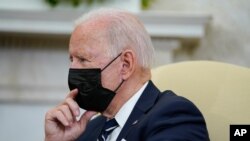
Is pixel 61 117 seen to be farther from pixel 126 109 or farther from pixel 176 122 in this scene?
pixel 176 122

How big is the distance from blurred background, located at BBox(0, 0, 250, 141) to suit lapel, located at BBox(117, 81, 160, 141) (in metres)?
1.05

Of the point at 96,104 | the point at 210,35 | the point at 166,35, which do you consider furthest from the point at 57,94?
the point at 96,104

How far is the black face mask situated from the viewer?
161 centimetres

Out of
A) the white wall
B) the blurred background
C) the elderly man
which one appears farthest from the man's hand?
the white wall

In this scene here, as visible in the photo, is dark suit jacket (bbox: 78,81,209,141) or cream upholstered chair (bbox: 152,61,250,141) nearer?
dark suit jacket (bbox: 78,81,209,141)

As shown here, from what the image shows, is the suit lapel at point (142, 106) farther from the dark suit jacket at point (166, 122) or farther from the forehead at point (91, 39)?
the forehead at point (91, 39)

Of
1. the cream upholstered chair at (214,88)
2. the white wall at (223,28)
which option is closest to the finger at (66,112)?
the cream upholstered chair at (214,88)

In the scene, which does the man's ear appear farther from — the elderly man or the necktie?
the necktie

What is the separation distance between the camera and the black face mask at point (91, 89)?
1606 mm

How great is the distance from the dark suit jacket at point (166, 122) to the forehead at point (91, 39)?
22 centimetres

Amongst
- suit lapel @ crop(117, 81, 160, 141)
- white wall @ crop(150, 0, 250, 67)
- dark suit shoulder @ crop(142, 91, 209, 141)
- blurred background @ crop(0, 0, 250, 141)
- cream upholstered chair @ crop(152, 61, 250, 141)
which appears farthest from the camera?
white wall @ crop(150, 0, 250, 67)

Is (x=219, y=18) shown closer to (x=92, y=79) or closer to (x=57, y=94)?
(x=57, y=94)

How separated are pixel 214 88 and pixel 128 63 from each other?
1.08 ft

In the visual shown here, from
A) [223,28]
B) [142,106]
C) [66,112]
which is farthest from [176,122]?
[223,28]
